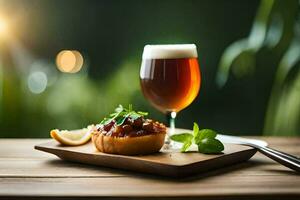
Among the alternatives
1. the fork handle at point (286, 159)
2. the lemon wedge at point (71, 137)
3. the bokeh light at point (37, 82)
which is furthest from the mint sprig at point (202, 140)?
the bokeh light at point (37, 82)

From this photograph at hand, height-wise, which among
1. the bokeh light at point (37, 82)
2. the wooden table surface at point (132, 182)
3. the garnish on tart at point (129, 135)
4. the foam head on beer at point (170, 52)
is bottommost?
the wooden table surface at point (132, 182)

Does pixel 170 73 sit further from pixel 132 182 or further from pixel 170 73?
pixel 132 182

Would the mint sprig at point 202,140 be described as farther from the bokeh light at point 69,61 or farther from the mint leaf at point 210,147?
the bokeh light at point 69,61

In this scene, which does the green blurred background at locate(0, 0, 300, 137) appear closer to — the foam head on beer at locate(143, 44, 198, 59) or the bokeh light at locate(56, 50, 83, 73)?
the bokeh light at locate(56, 50, 83, 73)

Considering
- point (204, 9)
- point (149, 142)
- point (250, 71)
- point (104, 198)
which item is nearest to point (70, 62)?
point (204, 9)

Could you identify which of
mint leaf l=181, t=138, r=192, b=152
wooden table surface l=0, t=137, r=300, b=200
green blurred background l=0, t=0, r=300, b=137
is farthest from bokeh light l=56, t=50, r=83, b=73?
mint leaf l=181, t=138, r=192, b=152

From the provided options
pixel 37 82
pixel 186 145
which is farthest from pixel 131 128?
pixel 37 82
